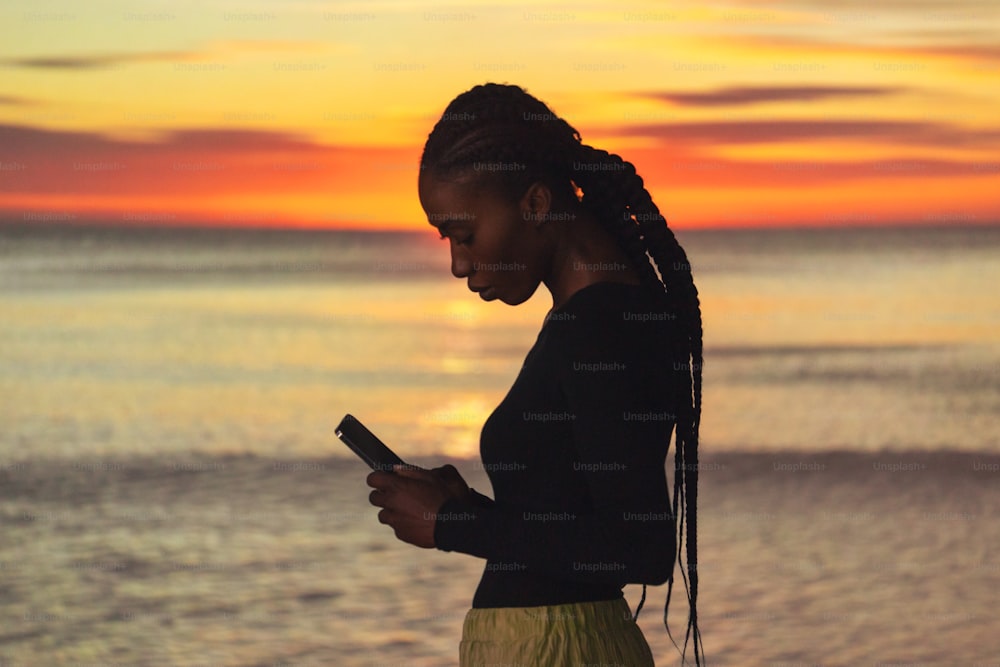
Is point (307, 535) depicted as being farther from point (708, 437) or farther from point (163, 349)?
point (163, 349)

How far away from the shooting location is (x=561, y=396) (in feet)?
7.42

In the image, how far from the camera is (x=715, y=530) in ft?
23.1

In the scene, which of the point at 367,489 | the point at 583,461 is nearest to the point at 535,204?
the point at 583,461

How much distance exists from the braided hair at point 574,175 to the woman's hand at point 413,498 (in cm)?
36

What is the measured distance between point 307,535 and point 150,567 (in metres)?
0.72

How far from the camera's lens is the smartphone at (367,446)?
251cm

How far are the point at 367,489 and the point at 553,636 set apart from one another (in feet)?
18.2

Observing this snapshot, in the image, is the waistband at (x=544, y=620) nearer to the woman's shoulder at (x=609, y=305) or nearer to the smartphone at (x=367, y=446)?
the smartphone at (x=367, y=446)

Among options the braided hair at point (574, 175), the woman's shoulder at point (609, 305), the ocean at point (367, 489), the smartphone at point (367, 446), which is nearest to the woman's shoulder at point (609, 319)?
the woman's shoulder at point (609, 305)

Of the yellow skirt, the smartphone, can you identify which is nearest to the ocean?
the smartphone

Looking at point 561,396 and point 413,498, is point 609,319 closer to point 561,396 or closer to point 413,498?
point 561,396

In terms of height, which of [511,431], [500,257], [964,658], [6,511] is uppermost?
[6,511]

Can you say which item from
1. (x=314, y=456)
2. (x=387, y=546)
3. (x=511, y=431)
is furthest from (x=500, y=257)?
(x=314, y=456)

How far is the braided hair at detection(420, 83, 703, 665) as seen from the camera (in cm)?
235
